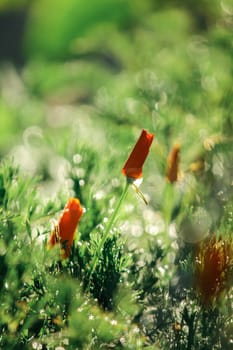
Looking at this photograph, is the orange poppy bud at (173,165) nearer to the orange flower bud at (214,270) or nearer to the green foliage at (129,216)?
the green foliage at (129,216)

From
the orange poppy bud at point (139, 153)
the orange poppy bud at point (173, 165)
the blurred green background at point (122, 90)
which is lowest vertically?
the blurred green background at point (122, 90)

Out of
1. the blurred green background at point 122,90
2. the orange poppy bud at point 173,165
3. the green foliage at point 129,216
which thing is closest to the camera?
the green foliage at point 129,216

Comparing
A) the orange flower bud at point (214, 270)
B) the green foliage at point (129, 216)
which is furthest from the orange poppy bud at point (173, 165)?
the orange flower bud at point (214, 270)

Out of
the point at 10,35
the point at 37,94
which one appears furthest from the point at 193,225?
the point at 10,35

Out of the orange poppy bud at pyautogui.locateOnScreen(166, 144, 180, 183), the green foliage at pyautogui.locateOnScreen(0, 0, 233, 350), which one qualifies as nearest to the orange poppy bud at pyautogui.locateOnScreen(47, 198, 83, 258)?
the green foliage at pyautogui.locateOnScreen(0, 0, 233, 350)

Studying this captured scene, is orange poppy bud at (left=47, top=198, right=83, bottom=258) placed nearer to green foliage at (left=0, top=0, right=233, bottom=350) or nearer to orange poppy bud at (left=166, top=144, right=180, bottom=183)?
green foliage at (left=0, top=0, right=233, bottom=350)

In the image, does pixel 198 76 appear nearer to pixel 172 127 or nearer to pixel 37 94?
pixel 172 127
